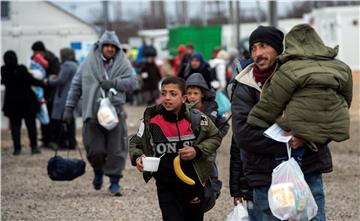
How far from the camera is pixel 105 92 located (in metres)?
10.2

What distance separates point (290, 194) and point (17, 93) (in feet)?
36.5

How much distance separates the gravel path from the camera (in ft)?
30.8

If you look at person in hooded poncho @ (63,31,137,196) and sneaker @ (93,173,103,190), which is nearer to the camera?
person in hooded poncho @ (63,31,137,196)

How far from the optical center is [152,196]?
10586 millimetres

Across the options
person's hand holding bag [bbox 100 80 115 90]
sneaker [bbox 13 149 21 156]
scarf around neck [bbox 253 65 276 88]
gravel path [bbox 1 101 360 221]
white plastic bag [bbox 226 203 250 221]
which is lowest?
sneaker [bbox 13 149 21 156]

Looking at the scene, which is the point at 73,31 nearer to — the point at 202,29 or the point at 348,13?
the point at 202,29

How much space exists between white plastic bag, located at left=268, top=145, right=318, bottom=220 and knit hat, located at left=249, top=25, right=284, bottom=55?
1.94 ft

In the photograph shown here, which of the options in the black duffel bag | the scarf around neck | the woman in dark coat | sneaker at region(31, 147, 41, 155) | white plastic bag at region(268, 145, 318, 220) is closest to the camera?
white plastic bag at region(268, 145, 318, 220)

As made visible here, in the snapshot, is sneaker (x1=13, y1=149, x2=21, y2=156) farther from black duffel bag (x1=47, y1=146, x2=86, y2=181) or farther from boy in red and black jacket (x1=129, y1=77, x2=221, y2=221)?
boy in red and black jacket (x1=129, y1=77, x2=221, y2=221)

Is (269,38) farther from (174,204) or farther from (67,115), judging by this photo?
(67,115)

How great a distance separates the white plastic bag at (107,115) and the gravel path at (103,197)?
855 millimetres

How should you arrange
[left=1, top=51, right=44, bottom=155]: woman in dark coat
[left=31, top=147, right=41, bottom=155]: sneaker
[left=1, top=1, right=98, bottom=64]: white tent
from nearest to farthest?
[left=1, top=51, right=44, bottom=155]: woman in dark coat < [left=31, top=147, right=41, bottom=155]: sneaker < [left=1, top=1, right=98, bottom=64]: white tent

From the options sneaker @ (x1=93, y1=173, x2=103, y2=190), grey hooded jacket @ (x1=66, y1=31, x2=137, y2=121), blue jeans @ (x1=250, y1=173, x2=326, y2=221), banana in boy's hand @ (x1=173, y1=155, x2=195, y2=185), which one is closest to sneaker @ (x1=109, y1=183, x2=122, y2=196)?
sneaker @ (x1=93, y1=173, x2=103, y2=190)

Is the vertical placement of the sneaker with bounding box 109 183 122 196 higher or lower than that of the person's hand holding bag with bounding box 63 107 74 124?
lower
